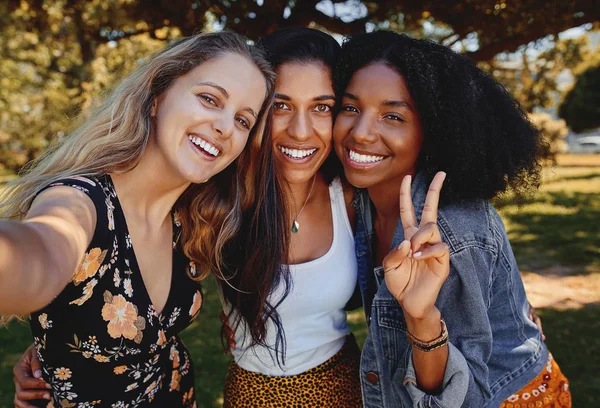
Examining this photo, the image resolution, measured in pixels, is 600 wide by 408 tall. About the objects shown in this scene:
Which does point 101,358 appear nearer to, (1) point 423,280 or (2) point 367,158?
(1) point 423,280

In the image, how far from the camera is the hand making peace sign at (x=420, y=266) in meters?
1.81

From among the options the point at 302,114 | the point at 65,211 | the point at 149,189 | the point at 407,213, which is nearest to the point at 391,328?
the point at 407,213

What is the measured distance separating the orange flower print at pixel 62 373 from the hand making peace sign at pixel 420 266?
1200mm

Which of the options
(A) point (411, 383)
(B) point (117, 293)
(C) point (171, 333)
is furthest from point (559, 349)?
(B) point (117, 293)

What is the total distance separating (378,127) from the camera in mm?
2424

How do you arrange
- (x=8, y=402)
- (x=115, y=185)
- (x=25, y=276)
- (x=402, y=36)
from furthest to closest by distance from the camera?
1. (x=8, y=402)
2. (x=402, y=36)
3. (x=115, y=185)
4. (x=25, y=276)

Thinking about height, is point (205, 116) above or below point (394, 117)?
above

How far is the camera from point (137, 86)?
2.21 metres

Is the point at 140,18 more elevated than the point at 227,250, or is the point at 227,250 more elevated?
the point at 140,18

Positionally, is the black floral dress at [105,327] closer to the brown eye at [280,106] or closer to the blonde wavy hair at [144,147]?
the blonde wavy hair at [144,147]

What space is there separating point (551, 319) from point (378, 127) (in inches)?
162

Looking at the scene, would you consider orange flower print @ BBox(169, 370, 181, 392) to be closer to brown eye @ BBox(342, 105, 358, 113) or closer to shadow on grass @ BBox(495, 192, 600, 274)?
brown eye @ BBox(342, 105, 358, 113)

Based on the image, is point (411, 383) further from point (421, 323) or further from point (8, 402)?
point (8, 402)

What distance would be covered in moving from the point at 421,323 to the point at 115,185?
1.27 meters
